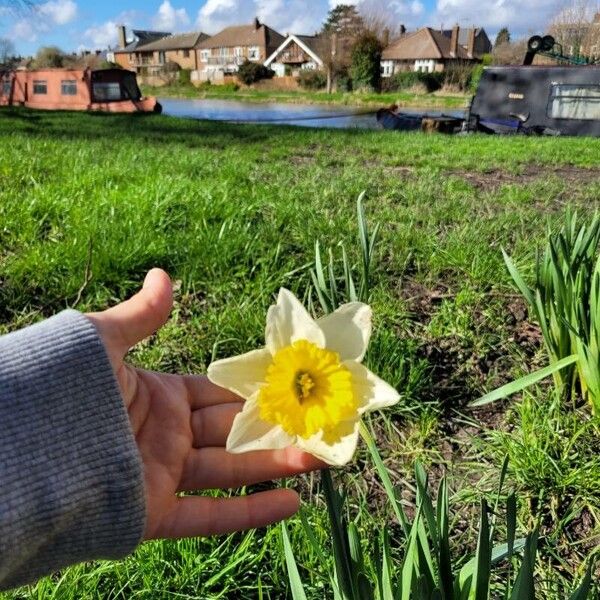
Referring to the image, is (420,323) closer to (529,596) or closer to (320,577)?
(320,577)

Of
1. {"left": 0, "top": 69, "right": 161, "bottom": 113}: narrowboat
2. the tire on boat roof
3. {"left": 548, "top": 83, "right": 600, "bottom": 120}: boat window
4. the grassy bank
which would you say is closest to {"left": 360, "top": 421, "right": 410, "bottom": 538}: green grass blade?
{"left": 548, "top": 83, "right": 600, "bottom": 120}: boat window

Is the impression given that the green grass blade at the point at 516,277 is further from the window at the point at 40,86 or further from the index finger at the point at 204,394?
the window at the point at 40,86

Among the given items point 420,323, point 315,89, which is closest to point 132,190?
point 420,323

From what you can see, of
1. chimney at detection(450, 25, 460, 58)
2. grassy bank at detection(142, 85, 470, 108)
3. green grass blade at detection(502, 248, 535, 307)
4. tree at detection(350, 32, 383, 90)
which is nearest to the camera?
green grass blade at detection(502, 248, 535, 307)

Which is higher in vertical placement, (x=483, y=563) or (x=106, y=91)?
(x=106, y=91)

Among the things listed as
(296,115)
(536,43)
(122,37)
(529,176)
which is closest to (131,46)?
(122,37)

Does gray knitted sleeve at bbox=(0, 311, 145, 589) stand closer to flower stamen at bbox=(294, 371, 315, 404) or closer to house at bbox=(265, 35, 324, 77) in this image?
flower stamen at bbox=(294, 371, 315, 404)

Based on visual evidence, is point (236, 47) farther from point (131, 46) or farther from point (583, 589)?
point (583, 589)
